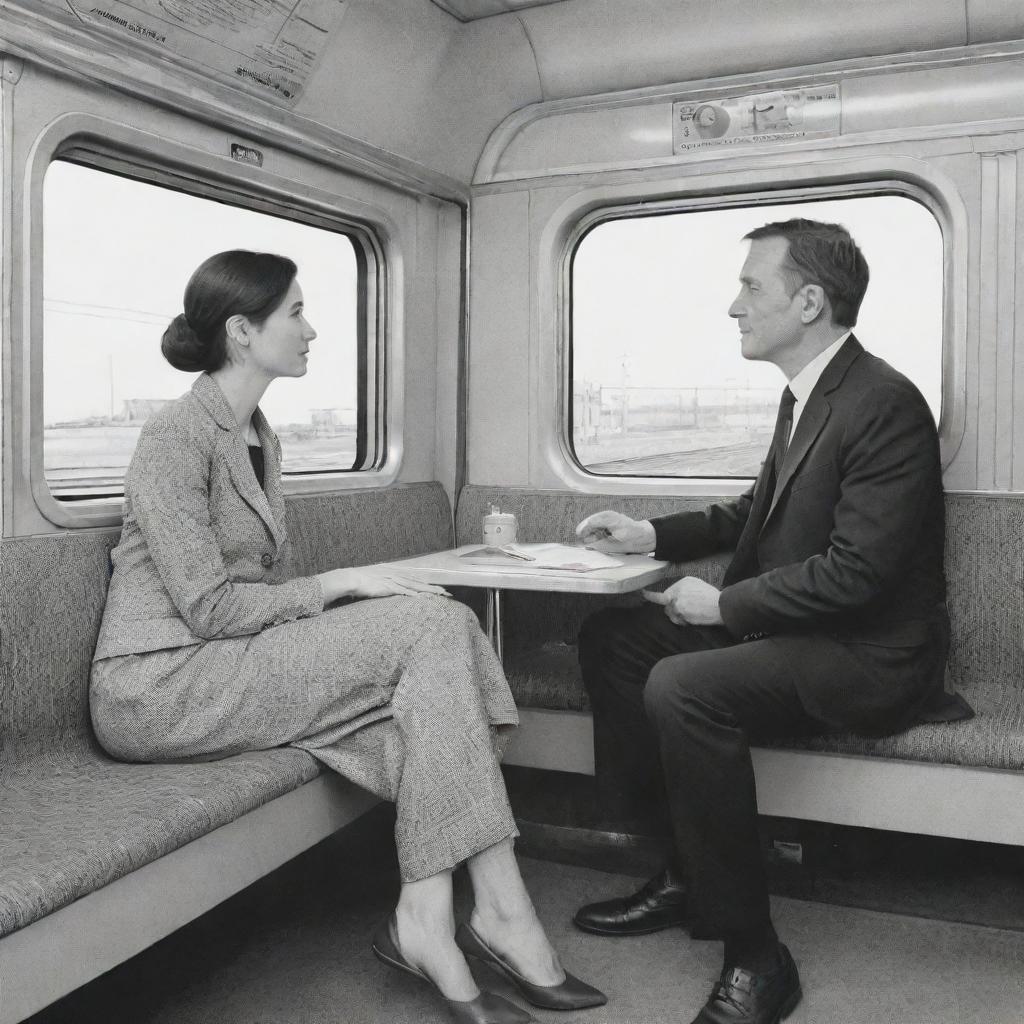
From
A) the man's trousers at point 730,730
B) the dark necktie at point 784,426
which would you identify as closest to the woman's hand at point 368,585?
the man's trousers at point 730,730

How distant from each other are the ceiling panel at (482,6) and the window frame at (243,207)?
0.68m

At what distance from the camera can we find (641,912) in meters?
2.82

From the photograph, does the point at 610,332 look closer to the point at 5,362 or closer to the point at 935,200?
the point at 935,200

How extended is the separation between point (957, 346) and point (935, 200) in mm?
463

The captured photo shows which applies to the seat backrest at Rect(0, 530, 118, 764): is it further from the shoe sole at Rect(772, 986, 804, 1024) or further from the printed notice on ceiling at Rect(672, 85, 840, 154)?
the printed notice on ceiling at Rect(672, 85, 840, 154)

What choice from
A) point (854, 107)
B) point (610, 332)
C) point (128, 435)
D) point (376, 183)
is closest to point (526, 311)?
point (610, 332)

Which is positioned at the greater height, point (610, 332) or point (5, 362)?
point (610, 332)

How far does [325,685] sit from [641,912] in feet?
3.45

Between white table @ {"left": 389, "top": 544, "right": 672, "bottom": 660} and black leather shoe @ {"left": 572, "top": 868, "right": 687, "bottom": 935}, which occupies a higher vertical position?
white table @ {"left": 389, "top": 544, "right": 672, "bottom": 660}

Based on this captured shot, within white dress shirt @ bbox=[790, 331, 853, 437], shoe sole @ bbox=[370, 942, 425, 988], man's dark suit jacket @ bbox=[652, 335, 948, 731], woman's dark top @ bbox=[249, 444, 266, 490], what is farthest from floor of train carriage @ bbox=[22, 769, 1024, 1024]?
white dress shirt @ bbox=[790, 331, 853, 437]

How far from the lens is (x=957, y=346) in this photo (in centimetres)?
335

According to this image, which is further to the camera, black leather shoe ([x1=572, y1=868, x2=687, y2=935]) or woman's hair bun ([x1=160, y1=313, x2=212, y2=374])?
black leather shoe ([x1=572, y1=868, x2=687, y2=935])

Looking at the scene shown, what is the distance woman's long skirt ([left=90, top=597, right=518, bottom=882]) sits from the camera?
2.30 meters

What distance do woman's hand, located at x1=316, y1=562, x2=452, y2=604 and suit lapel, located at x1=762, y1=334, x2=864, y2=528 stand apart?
88 cm
